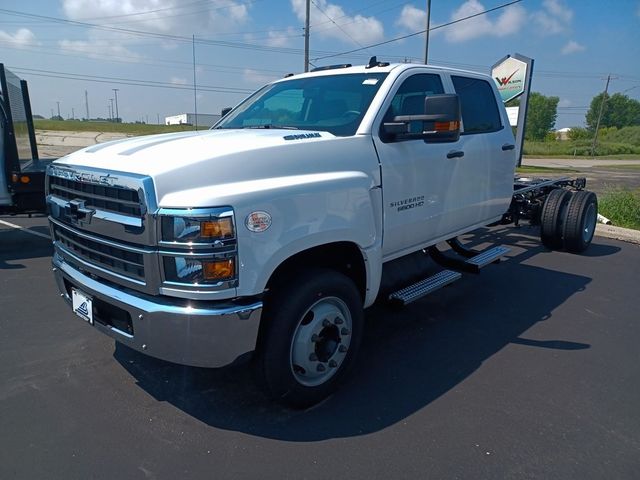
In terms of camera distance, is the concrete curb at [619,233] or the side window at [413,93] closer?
the side window at [413,93]

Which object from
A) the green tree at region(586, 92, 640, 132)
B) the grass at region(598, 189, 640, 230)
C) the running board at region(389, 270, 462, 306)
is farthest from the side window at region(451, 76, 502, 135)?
the green tree at region(586, 92, 640, 132)

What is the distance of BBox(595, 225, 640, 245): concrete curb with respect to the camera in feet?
25.6

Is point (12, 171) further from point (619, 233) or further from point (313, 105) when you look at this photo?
point (619, 233)

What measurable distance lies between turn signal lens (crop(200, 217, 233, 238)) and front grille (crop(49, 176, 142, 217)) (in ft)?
1.23

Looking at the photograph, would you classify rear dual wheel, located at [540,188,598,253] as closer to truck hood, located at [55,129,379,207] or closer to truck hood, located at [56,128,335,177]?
truck hood, located at [55,129,379,207]

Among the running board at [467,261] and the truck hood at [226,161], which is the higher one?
the truck hood at [226,161]

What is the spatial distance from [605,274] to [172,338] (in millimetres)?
5699

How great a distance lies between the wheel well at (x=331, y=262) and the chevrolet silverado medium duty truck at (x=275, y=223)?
1cm

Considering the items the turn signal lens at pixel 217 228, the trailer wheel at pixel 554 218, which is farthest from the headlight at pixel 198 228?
the trailer wheel at pixel 554 218

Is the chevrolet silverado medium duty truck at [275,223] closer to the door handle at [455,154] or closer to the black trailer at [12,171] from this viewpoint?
the door handle at [455,154]

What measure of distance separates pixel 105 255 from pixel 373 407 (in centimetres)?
191

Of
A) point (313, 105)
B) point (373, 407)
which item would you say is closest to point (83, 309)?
point (373, 407)

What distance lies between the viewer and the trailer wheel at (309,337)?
2.68 m

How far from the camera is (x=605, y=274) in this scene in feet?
19.7
